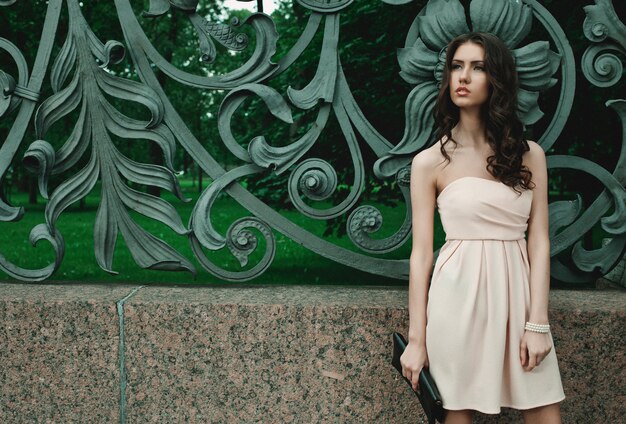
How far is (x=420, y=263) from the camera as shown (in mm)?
2240

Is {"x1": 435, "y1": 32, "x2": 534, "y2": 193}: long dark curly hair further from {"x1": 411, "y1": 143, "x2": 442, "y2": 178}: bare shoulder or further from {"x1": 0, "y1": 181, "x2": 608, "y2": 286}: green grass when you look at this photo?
{"x1": 0, "y1": 181, "x2": 608, "y2": 286}: green grass

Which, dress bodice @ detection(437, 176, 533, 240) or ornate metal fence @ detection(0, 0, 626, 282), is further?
ornate metal fence @ detection(0, 0, 626, 282)

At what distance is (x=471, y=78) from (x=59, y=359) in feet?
6.25

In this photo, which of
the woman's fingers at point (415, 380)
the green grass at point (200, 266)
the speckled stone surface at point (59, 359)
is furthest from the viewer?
the green grass at point (200, 266)

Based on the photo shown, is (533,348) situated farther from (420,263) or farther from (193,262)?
(193,262)

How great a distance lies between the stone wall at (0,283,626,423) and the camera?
253 centimetres

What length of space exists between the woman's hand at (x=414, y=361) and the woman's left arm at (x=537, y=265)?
317 mm

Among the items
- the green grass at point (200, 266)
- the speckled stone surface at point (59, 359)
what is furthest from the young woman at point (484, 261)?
the green grass at point (200, 266)

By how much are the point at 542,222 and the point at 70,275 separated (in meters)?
5.19

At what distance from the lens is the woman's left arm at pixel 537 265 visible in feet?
6.93

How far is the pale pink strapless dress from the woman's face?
0.27 m

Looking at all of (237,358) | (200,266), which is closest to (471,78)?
(237,358)

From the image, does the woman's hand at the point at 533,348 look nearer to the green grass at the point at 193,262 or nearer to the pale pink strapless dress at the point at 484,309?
the pale pink strapless dress at the point at 484,309

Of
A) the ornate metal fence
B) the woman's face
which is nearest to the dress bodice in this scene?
the woman's face
